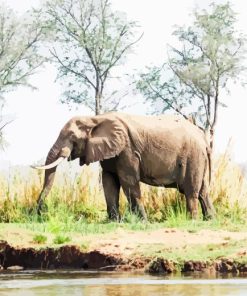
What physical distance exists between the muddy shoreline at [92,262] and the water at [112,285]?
0.52 m

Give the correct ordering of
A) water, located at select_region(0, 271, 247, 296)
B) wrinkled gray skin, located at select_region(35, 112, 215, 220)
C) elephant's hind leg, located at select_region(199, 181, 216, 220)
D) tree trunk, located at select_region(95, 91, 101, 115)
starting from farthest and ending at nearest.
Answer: tree trunk, located at select_region(95, 91, 101, 115)
elephant's hind leg, located at select_region(199, 181, 216, 220)
wrinkled gray skin, located at select_region(35, 112, 215, 220)
water, located at select_region(0, 271, 247, 296)

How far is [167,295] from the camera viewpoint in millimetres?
10055

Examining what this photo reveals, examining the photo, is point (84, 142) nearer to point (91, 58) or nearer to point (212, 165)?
point (212, 165)

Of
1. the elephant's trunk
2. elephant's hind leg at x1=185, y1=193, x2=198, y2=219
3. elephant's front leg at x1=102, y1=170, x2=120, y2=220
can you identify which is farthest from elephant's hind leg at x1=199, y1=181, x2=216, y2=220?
the elephant's trunk

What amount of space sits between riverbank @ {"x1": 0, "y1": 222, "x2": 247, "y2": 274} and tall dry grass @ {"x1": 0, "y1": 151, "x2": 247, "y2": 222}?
12.6 feet

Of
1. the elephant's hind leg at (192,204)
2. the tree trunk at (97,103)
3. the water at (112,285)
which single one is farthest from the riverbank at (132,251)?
the tree trunk at (97,103)

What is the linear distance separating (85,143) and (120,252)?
6.11 meters

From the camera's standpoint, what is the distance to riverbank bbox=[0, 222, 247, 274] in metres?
13.0

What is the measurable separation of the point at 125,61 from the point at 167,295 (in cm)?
2642

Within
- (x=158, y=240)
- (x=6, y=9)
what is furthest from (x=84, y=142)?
(x=6, y=9)

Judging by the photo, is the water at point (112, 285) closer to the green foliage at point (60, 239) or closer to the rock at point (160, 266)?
the rock at point (160, 266)

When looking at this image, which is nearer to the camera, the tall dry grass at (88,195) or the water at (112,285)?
the water at (112,285)

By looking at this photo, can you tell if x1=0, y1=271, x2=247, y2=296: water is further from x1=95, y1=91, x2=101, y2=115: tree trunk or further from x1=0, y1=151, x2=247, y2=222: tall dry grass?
x1=95, y1=91, x2=101, y2=115: tree trunk

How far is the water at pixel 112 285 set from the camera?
34.1ft
